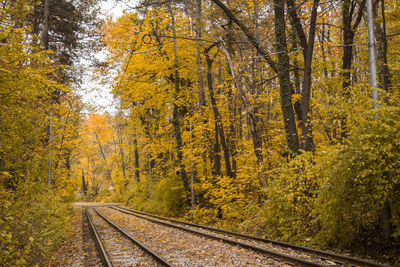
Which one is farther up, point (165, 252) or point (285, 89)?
point (285, 89)

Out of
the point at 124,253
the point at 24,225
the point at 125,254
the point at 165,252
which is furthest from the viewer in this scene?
the point at 124,253

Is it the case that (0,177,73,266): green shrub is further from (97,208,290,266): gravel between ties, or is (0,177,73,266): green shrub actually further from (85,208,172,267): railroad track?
(97,208,290,266): gravel between ties

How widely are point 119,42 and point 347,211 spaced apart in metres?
16.3

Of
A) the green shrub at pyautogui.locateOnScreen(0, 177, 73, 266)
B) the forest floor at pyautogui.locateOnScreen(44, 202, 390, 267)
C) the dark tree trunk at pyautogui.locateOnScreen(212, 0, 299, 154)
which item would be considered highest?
the dark tree trunk at pyautogui.locateOnScreen(212, 0, 299, 154)

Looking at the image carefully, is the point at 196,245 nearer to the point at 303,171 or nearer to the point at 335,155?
the point at 303,171

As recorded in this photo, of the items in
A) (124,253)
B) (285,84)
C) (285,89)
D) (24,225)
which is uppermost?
(285,84)

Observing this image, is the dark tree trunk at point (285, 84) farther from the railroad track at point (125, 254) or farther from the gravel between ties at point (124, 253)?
the gravel between ties at point (124, 253)

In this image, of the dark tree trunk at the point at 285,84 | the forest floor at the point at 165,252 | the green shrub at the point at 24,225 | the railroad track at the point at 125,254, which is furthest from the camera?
the dark tree trunk at the point at 285,84

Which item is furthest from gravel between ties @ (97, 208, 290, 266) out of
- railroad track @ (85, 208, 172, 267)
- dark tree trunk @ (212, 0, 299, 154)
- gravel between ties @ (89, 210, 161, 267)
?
dark tree trunk @ (212, 0, 299, 154)

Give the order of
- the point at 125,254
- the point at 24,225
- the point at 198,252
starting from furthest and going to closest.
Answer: the point at 125,254 < the point at 198,252 < the point at 24,225

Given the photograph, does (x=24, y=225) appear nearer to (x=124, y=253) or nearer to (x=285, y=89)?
(x=124, y=253)

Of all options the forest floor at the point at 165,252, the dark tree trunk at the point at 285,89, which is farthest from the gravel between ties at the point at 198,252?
the dark tree trunk at the point at 285,89

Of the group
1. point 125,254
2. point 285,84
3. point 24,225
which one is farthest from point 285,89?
point 24,225

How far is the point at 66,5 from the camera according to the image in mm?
14461
